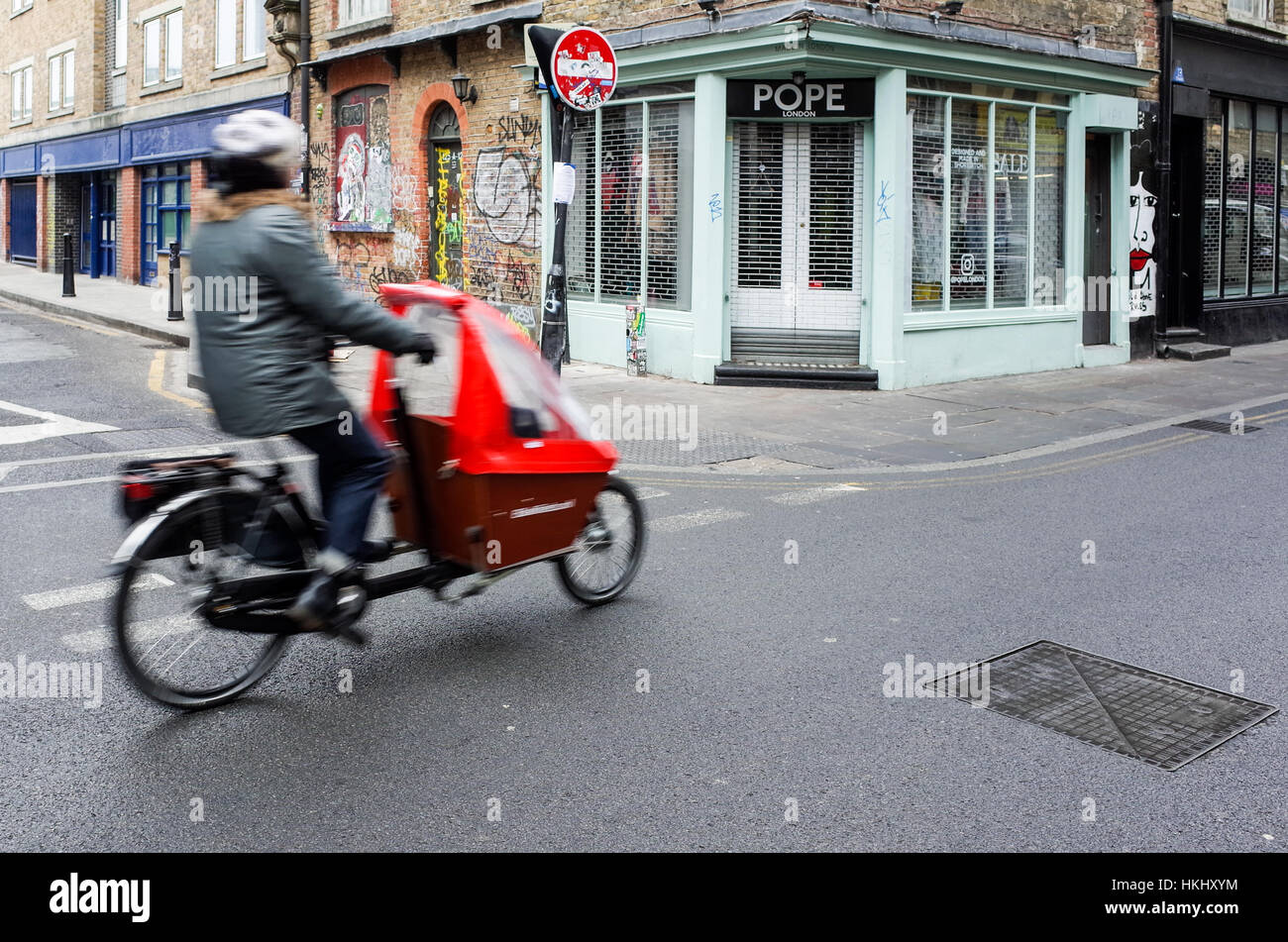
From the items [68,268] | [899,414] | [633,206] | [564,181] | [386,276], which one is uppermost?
[68,268]

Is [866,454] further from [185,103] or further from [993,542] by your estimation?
[185,103]

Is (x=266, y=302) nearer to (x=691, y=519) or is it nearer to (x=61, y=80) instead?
(x=691, y=519)

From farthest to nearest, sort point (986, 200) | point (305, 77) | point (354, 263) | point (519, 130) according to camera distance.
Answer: point (305, 77)
point (354, 263)
point (519, 130)
point (986, 200)

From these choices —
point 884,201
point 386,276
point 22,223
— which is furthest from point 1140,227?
point 22,223

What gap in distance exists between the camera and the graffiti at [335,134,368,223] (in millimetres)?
20141

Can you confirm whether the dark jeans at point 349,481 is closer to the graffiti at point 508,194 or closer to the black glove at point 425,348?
the black glove at point 425,348

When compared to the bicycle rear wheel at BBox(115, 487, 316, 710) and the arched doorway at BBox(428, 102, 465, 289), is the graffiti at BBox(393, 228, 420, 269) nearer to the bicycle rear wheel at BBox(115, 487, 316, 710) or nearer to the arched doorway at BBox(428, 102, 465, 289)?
the arched doorway at BBox(428, 102, 465, 289)

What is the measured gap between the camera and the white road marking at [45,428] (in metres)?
9.83

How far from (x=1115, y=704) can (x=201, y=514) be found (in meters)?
3.37

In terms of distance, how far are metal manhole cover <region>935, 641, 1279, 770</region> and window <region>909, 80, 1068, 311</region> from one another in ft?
31.8

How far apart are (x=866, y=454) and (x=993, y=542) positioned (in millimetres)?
2947

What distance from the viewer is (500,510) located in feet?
16.5

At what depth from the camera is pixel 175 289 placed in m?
19.6
